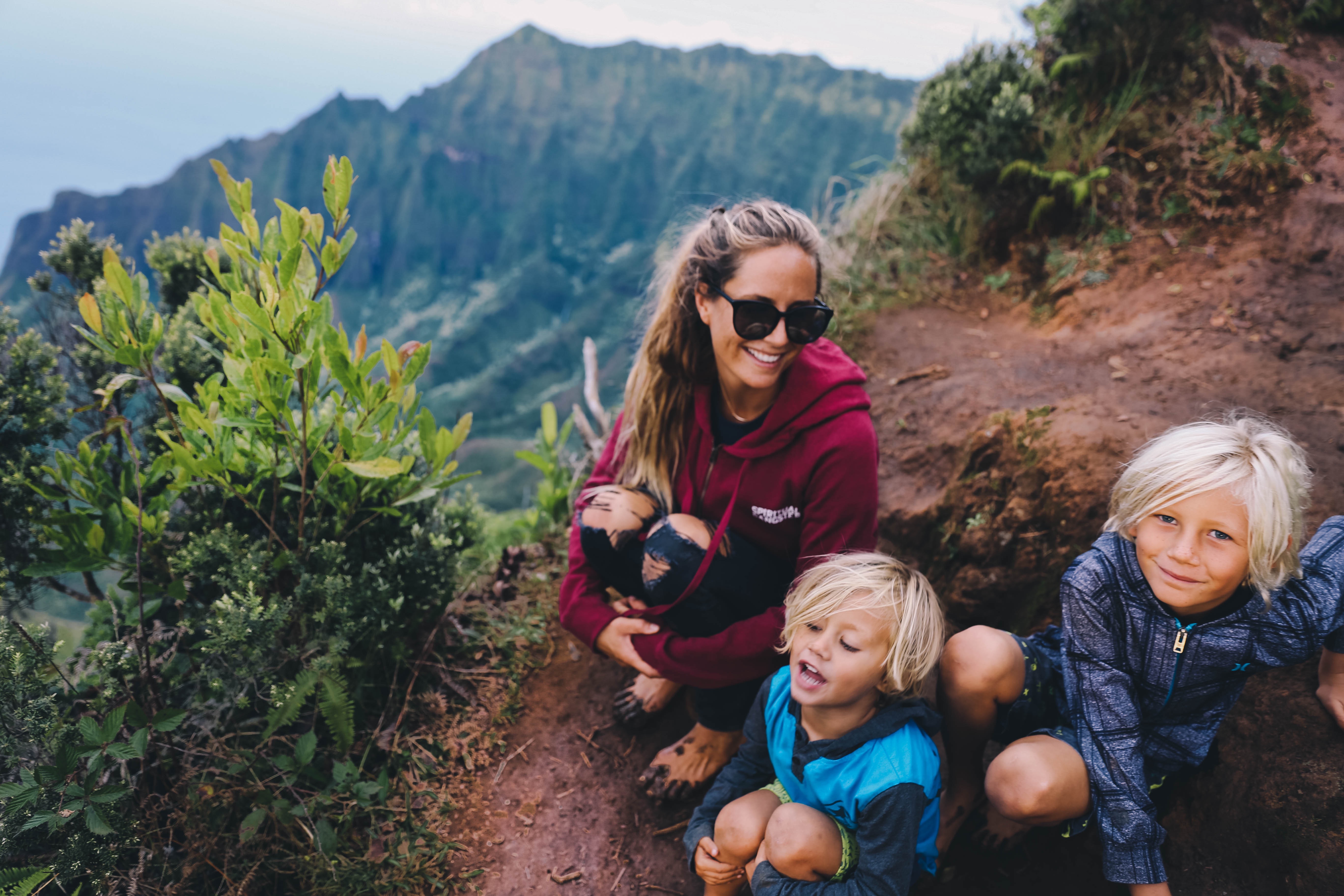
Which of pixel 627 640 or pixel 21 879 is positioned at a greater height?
pixel 627 640

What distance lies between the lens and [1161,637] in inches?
64.8

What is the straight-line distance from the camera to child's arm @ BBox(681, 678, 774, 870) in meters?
1.99

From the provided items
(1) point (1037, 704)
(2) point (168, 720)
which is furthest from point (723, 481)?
(2) point (168, 720)

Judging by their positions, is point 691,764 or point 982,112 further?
point 982,112

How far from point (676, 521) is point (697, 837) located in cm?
94

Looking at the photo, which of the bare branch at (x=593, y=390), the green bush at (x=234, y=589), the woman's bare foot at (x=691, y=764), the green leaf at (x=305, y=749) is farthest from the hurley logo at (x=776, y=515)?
the bare branch at (x=593, y=390)

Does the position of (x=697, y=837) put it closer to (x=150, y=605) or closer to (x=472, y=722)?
(x=472, y=722)

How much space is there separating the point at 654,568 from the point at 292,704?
1220mm

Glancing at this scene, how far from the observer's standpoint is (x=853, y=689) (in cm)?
170

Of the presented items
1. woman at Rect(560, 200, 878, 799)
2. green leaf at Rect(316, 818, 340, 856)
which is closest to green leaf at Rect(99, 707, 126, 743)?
green leaf at Rect(316, 818, 340, 856)

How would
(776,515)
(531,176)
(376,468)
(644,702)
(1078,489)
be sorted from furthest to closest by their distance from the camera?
(531,176) → (644,702) → (1078,489) → (776,515) → (376,468)

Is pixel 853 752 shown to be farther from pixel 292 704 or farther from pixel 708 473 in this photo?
pixel 292 704

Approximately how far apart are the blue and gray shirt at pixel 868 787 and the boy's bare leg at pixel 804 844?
0.03m

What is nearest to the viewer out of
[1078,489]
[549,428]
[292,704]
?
[292,704]
